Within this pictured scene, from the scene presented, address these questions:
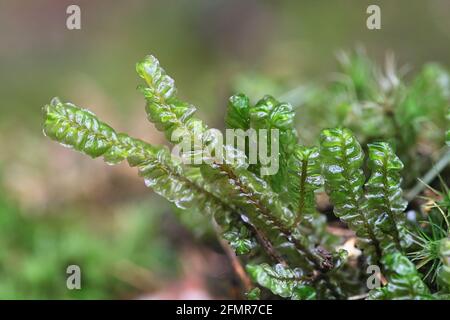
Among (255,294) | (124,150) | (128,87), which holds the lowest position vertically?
(255,294)

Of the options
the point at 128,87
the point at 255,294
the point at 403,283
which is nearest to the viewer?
the point at 403,283

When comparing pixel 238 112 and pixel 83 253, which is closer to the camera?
pixel 238 112

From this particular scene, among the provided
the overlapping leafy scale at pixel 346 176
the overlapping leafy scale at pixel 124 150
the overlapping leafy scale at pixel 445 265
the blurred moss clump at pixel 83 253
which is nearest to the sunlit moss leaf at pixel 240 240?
the overlapping leafy scale at pixel 124 150

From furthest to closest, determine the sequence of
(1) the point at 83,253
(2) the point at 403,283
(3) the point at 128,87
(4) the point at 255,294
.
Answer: (3) the point at 128,87 → (1) the point at 83,253 → (4) the point at 255,294 → (2) the point at 403,283

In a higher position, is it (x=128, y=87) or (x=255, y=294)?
(x=128, y=87)

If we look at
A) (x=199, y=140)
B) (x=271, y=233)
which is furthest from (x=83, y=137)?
(x=271, y=233)

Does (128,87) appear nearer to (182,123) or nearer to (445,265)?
(182,123)

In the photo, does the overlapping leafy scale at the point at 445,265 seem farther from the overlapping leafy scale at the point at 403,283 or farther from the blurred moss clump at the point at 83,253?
the blurred moss clump at the point at 83,253

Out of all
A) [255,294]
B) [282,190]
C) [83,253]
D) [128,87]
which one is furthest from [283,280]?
[128,87]
